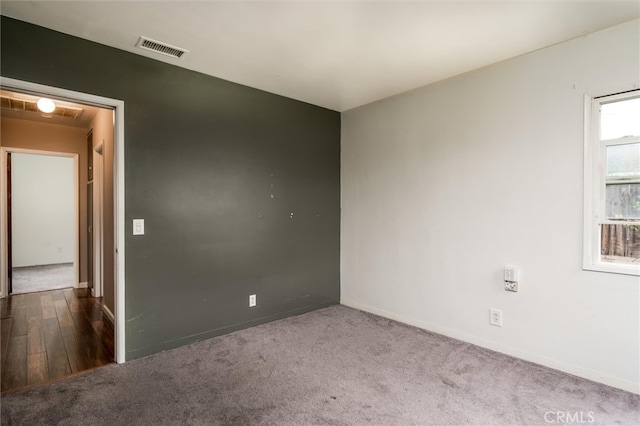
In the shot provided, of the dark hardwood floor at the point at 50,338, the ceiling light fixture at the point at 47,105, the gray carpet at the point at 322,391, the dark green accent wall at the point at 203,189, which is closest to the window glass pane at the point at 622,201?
the gray carpet at the point at 322,391

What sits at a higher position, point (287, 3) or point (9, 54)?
point (287, 3)

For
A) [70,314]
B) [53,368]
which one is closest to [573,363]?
[53,368]

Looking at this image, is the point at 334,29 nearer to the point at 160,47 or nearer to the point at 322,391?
the point at 160,47

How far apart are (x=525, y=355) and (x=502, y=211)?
1.22m

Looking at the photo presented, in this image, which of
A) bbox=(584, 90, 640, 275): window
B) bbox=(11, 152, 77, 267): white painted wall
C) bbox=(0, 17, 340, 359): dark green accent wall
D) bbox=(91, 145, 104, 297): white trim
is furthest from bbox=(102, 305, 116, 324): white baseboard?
bbox=(584, 90, 640, 275): window

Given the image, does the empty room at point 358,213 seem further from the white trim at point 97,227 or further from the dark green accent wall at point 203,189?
the white trim at point 97,227

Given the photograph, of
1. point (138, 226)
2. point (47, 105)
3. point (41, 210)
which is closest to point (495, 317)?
point (138, 226)

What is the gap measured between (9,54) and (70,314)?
300 cm

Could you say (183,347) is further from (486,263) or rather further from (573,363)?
(573,363)

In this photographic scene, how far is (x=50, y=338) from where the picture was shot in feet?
10.3

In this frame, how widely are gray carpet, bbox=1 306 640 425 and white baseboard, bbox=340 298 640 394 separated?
65 mm

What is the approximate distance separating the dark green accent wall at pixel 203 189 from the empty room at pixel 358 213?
0.02m

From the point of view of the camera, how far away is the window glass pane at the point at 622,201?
7.42 ft

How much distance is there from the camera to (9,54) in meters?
2.19
